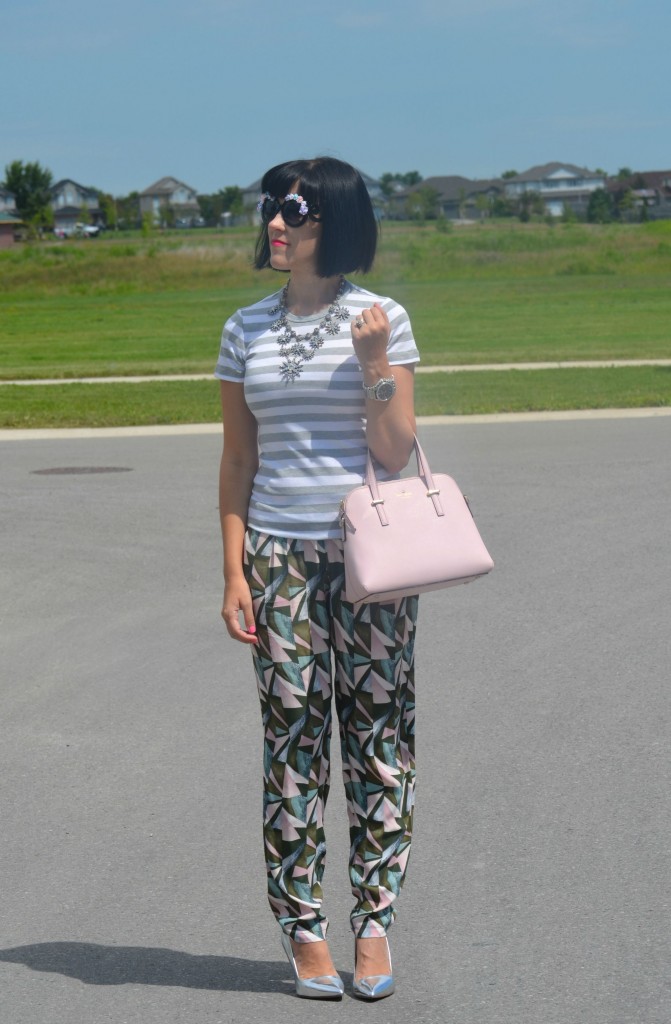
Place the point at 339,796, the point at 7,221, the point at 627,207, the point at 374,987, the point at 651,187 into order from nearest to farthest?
the point at 374,987 → the point at 339,796 → the point at 7,221 → the point at 627,207 → the point at 651,187

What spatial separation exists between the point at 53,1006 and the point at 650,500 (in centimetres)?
742

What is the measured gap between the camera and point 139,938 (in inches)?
147

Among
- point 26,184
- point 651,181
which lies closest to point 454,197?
point 651,181

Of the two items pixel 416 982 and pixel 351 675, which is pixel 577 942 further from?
pixel 351 675

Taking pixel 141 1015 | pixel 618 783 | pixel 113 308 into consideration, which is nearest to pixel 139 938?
pixel 141 1015

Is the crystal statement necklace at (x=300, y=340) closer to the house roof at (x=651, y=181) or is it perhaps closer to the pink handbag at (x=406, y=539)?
the pink handbag at (x=406, y=539)

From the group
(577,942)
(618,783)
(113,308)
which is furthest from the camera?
(113,308)

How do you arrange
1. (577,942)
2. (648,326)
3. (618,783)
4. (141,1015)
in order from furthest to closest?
1. (648,326)
2. (618,783)
3. (577,942)
4. (141,1015)

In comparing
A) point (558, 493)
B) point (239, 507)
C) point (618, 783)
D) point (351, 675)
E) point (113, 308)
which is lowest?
point (113, 308)

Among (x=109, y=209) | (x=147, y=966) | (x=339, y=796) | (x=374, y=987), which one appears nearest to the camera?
(x=374, y=987)

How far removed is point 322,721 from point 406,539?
0.49 metres

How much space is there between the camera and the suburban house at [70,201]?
604 feet

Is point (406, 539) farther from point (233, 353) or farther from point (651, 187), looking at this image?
point (651, 187)

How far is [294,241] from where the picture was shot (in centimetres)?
331
